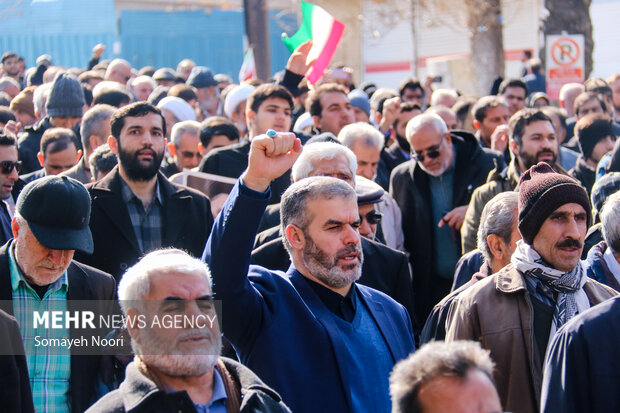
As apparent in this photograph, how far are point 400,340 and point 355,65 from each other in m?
32.0

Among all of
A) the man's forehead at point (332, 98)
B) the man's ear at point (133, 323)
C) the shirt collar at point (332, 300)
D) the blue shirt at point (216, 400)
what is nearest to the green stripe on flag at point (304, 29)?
the man's forehead at point (332, 98)

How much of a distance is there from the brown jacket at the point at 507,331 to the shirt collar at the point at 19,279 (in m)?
1.73

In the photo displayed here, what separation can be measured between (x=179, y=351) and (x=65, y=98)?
6158 millimetres

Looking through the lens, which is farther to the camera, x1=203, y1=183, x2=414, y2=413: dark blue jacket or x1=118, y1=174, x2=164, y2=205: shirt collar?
x1=118, y1=174, x2=164, y2=205: shirt collar

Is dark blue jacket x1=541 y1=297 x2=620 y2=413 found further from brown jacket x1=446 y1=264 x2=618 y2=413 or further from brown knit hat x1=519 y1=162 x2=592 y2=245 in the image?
brown knit hat x1=519 y1=162 x2=592 y2=245

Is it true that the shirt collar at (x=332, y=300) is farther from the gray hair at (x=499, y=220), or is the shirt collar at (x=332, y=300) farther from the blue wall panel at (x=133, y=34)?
the blue wall panel at (x=133, y=34)

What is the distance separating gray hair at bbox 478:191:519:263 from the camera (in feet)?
15.7

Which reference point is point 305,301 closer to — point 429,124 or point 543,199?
point 543,199

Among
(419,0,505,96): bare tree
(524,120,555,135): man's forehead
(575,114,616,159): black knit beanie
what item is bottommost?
(575,114,616,159): black knit beanie

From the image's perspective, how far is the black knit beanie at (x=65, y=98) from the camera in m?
8.81

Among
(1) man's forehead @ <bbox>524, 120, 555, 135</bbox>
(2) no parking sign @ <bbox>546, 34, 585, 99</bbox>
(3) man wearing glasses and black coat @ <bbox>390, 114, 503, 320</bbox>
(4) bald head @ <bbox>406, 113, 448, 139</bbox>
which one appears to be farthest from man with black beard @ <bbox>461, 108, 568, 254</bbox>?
(2) no parking sign @ <bbox>546, 34, 585, 99</bbox>

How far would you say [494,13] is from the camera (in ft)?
72.4

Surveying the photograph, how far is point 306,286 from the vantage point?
3.97 meters

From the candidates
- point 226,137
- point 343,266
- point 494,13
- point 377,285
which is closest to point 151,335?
point 343,266
